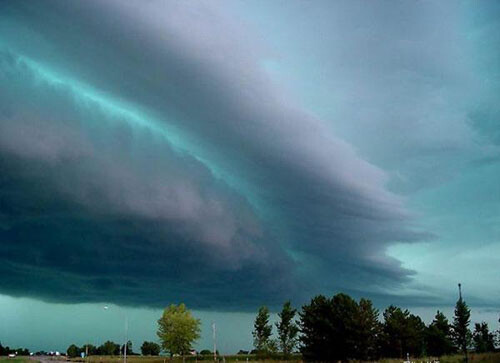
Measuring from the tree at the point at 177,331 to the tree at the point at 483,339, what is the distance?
7601 cm

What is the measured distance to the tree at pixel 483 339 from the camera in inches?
5583

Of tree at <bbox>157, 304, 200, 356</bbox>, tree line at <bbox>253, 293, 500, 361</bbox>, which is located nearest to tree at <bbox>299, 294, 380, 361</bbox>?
tree line at <bbox>253, 293, 500, 361</bbox>

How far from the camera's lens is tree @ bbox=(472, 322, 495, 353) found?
465ft

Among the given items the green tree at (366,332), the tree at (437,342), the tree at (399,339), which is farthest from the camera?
the tree at (437,342)

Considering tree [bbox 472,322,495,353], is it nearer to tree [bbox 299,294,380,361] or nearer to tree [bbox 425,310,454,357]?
tree [bbox 425,310,454,357]

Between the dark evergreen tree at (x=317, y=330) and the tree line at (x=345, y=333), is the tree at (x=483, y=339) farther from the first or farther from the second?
the dark evergreen tree at (x=317, y=330)

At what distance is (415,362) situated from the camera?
77750mm

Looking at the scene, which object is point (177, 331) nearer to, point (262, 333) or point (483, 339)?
point (262, 333)

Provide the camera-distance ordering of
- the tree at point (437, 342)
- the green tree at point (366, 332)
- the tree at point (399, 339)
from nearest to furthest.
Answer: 1. the green tree at point (366, 332)
2. the tree at point (399, 339)
3. the tree at point (437, 342)

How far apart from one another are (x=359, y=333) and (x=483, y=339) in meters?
71.3

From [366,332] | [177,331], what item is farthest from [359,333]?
[177,331]

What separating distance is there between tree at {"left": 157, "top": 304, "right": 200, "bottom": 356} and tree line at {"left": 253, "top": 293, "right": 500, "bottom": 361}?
53.3ft

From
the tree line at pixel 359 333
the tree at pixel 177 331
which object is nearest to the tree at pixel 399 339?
the tree line at pixel 359 333

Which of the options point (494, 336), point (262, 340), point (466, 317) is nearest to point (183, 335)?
point (262, 340)
